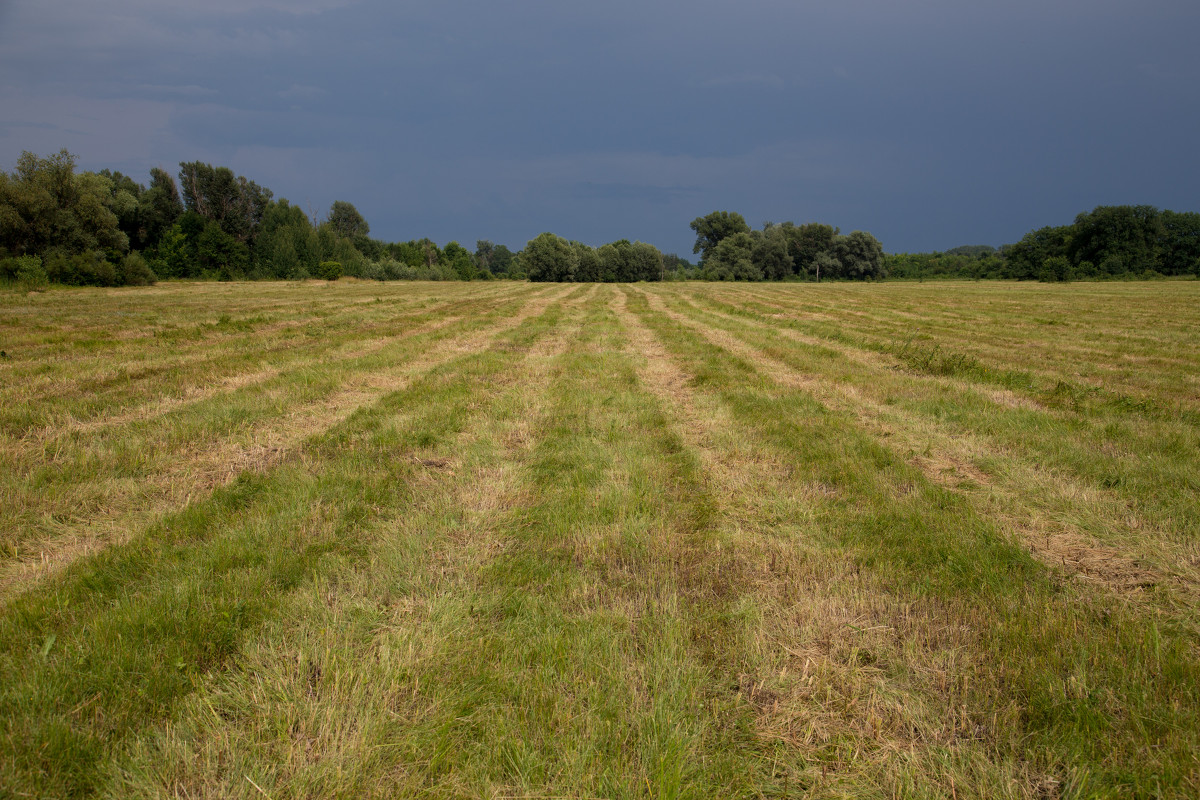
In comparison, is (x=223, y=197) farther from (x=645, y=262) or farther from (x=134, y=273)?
(x=645, y=262)

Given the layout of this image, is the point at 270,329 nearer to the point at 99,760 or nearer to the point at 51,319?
the point at 51,319

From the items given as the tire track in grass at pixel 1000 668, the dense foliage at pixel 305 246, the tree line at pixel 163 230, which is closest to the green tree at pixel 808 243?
the dense foliage at pixel 305 246

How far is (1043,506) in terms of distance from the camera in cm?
437

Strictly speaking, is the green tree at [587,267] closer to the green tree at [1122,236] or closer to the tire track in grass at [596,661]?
the green tree at [1122,236]

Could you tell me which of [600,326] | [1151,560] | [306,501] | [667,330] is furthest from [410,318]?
[1151,560]

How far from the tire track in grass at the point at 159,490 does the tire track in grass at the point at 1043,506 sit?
6426 millimetres

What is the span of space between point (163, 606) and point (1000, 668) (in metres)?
4.21

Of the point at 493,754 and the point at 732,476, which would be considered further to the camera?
the point at 732,476

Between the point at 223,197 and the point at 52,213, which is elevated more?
the point at 223,197

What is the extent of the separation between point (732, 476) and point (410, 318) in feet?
50.1

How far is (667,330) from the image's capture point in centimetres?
1617

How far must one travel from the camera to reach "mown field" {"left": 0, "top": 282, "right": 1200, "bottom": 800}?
2016 millimetres

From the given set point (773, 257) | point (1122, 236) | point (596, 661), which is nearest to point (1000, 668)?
point (596, 661)

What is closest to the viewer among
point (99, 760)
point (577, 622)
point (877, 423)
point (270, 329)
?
point (99, 760)
